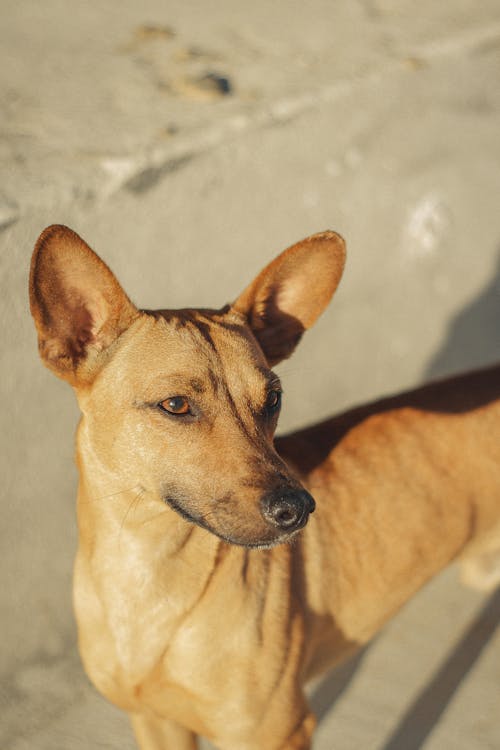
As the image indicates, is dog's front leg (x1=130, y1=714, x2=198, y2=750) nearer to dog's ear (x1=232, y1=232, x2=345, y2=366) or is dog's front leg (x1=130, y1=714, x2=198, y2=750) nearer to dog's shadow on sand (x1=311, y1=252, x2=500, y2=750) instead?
dog's shadow on sand (x1=311, y1=252, x2=500, y2=750)

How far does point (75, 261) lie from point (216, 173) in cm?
223

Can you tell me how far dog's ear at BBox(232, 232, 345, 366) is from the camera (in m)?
2.65

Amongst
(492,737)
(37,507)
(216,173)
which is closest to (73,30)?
(216,173)

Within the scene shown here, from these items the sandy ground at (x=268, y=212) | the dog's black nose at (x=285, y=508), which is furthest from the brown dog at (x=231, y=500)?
the sandy ground at (x=268, y=212)

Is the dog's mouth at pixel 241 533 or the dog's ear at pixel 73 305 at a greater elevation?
the dog's ear at pixel 73 305

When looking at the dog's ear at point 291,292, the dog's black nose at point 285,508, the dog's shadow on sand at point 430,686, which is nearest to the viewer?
the dog's black nose at point 285,508

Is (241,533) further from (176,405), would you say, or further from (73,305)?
(73,305)

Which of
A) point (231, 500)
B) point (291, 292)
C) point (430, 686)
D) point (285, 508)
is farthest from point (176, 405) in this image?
point (430, 686)

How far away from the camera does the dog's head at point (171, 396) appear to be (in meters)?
2.19

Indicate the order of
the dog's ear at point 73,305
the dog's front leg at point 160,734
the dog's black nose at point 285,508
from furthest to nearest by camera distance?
1. the dog's front leg at point 160,734
2. the dog's ear at point 73,305
3. the dog's black nose at point 285,508

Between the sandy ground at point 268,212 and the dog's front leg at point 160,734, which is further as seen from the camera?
the sandy ground at point 268,212

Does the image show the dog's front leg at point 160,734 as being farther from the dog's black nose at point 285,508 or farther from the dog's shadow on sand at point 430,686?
the dog's black nose at point 285,508

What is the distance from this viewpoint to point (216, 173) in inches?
171

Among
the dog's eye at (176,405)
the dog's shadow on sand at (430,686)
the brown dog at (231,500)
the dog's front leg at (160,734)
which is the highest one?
the dog's eye at (176,405)
